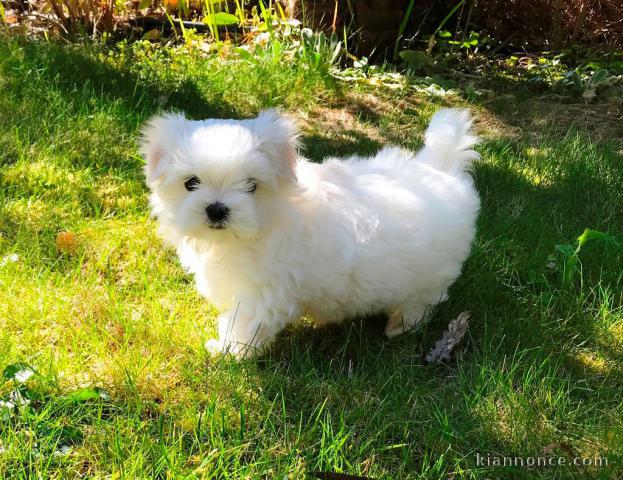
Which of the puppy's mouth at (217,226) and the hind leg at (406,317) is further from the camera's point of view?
the hind leg at (406,317)

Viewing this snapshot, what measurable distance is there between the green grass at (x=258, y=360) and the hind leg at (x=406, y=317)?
67 mm

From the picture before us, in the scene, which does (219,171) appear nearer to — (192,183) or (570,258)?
(192,183)

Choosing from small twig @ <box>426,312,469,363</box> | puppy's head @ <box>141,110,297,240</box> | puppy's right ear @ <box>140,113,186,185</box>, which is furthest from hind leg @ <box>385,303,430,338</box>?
puppy's right ear @ <box>140,113,186,185</box>

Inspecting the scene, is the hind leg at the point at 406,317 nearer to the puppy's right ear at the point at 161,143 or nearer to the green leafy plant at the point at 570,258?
the green leafy plant at the point at 570,258

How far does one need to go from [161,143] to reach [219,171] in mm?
288

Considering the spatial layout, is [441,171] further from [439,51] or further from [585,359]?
[439,51]

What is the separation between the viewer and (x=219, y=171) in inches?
82.4

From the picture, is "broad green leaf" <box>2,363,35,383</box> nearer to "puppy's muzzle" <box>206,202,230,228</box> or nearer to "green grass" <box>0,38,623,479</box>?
"green grass" <box>0,38,623,479</box>

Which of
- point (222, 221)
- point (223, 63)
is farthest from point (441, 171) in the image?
point (223, 63)

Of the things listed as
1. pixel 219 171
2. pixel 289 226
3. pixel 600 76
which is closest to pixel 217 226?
pixel 219 171

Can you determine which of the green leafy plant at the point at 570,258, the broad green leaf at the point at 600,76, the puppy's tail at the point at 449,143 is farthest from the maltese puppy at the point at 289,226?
the broad green leaf at the point at 600,76

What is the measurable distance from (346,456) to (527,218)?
2.02 m

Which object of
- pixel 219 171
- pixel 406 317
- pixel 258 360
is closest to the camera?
pixel 219 171

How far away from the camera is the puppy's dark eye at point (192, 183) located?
7.11ft
